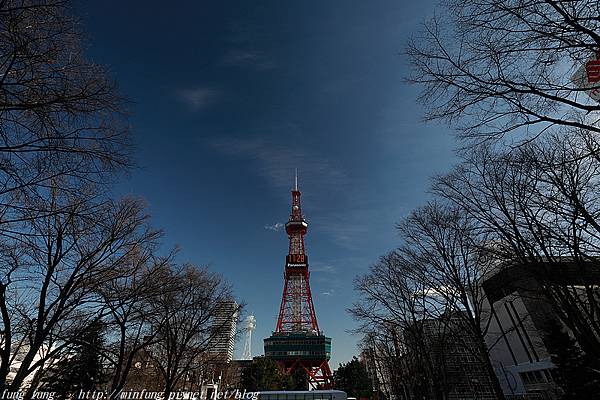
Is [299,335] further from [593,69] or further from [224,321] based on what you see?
[593,69]

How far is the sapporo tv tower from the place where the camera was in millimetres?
54000

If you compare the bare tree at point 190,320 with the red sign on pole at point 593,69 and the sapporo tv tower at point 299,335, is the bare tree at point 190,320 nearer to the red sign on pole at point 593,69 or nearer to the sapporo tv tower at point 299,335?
the red sign on pole at point 593,69

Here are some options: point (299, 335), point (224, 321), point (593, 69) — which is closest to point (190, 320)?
point (224, 321)

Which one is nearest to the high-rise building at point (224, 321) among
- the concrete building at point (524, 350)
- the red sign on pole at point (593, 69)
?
the red sign on pole at point (593, 69)

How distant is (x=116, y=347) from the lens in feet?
38.6

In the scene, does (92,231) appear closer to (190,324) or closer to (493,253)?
(493,253)

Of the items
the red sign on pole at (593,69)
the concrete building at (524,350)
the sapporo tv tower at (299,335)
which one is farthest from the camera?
the sapporo tv tower at (299,335)

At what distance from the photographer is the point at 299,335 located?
54812mm

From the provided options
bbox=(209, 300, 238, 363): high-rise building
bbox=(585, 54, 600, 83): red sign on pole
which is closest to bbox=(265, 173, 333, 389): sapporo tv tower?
bbox=(209, 300, 238, 363): high-rise building

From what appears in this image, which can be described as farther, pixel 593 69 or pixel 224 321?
pixel 224 321

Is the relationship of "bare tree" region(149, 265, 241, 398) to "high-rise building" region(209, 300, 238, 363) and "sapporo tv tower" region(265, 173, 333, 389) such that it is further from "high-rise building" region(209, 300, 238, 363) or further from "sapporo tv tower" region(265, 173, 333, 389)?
"sapporo tv tower" region(265, 173, 333, 389)

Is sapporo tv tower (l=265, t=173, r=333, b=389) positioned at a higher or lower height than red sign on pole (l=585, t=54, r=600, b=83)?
higher

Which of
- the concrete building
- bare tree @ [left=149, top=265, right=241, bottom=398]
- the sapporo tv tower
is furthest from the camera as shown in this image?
Answer: the sapporo tv tower

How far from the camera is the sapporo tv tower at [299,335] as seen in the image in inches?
2126
